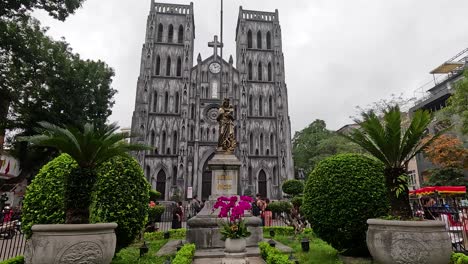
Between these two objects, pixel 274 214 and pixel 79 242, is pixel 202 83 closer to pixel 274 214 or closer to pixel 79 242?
pixel 274 214

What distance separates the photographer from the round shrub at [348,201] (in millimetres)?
6211

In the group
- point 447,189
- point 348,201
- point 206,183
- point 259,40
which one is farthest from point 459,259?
point 259,40

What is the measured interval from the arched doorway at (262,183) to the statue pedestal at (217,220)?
24.2 m

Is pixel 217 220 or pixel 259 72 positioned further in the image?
pixel 259 72

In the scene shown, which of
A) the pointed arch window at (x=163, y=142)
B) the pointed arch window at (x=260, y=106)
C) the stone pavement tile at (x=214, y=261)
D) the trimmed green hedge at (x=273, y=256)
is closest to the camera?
the trimmed green hedge at (x=273, y=256)

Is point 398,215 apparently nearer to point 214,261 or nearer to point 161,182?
point 214,261

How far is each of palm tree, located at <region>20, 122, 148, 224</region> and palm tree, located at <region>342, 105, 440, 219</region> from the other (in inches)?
222

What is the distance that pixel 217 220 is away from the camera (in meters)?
8.27

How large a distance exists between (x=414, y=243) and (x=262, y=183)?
30035 mm

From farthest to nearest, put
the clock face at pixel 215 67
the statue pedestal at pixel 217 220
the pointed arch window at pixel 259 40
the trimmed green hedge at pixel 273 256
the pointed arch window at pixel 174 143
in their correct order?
the pointed arch window at pixel 259 40 < the clock face at pixel 215 67 < the pointed arch window at pixel 174 143 < the statue pedestal at pixel 217 220 < the trimmed green hedge at pixel 273 256

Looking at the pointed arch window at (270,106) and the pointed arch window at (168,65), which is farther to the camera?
the pointed arch window at (168,65)

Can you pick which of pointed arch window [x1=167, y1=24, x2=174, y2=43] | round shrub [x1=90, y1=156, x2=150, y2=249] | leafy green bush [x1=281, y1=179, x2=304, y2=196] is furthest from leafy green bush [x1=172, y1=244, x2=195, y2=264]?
pointed arch window [x1=167, y1=24, x2=174, y2=43]

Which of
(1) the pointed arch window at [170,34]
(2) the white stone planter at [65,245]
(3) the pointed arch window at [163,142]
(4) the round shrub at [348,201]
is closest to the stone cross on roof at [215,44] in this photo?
(1) the pointed arch window at [170,34]

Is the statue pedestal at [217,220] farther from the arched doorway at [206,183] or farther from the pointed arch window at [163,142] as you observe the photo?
the pointed arch window at [163,142]
